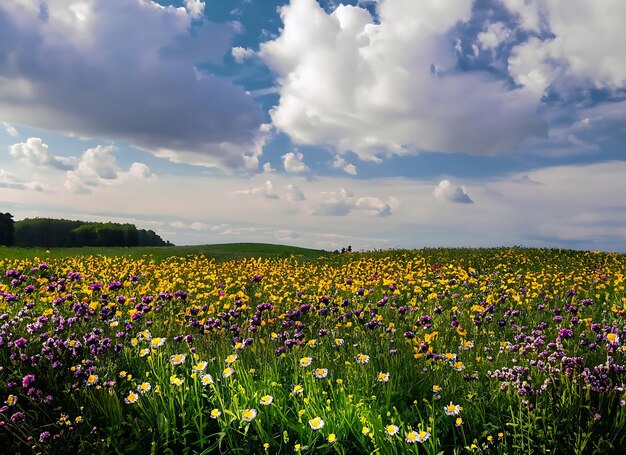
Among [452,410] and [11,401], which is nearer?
[452,410]

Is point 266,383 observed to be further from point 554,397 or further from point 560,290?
point 560,290

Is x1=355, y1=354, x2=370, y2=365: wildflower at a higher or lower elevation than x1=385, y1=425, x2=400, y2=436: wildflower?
higher

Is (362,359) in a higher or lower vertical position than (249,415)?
higher

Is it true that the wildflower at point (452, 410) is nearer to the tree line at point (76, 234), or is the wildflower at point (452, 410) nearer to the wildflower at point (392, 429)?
the wildflower at point (392, 429)

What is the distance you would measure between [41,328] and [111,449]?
7.67ft

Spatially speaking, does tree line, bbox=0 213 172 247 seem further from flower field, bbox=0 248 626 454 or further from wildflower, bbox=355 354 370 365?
wildflower, bbox=355 354 370 365

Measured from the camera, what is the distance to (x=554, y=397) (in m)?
4.39

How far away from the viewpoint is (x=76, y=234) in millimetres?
79375

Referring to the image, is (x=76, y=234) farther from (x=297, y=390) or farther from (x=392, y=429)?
(x=392, y=429)

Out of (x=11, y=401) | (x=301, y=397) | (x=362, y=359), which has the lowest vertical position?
(x=11, y=401)

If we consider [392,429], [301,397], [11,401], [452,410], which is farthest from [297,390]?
[11,401]

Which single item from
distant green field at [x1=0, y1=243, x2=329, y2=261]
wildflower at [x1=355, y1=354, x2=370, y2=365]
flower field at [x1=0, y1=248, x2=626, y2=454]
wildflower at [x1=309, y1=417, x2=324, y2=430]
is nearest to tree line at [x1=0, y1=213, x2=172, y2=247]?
distant green field at [x1=0, y1=243, x2=329, y2=261]

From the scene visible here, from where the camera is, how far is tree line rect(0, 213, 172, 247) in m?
72.1

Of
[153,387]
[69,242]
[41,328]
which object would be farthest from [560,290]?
[69,242]
